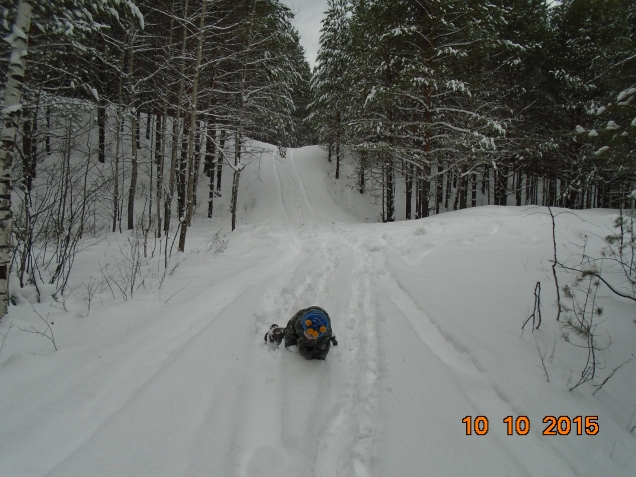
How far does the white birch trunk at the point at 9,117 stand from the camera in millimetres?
3375

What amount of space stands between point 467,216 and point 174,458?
33.4ft

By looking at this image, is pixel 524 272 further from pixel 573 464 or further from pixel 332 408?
pixel 332 408

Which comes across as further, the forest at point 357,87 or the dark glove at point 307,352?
the forest at point 357,87

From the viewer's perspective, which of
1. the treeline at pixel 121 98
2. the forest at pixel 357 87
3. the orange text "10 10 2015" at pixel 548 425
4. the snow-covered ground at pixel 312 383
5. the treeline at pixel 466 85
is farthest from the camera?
the treeline at pixel 466 85

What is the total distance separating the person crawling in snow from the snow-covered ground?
0.53 ft

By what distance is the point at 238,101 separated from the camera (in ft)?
41.0

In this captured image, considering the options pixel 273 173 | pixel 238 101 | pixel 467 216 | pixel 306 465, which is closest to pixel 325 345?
pixel 306 465

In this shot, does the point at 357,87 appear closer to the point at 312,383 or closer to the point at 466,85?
the point at 466,85

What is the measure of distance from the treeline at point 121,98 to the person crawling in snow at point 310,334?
3.71 meters

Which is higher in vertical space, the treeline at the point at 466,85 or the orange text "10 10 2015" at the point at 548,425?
the treeline at the point at 466,85

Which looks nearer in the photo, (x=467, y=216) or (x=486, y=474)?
(x=486, y=474)

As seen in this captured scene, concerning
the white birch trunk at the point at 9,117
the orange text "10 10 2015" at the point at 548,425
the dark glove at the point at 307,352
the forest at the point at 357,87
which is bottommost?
the orange text "10 10 2015" at the point at 548,425

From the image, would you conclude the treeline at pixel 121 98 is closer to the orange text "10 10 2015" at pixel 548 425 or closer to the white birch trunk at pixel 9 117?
the white birch trunk at pixel 9 117

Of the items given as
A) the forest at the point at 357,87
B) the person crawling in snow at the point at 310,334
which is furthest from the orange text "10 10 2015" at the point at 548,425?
the forest at the point at 357,87
